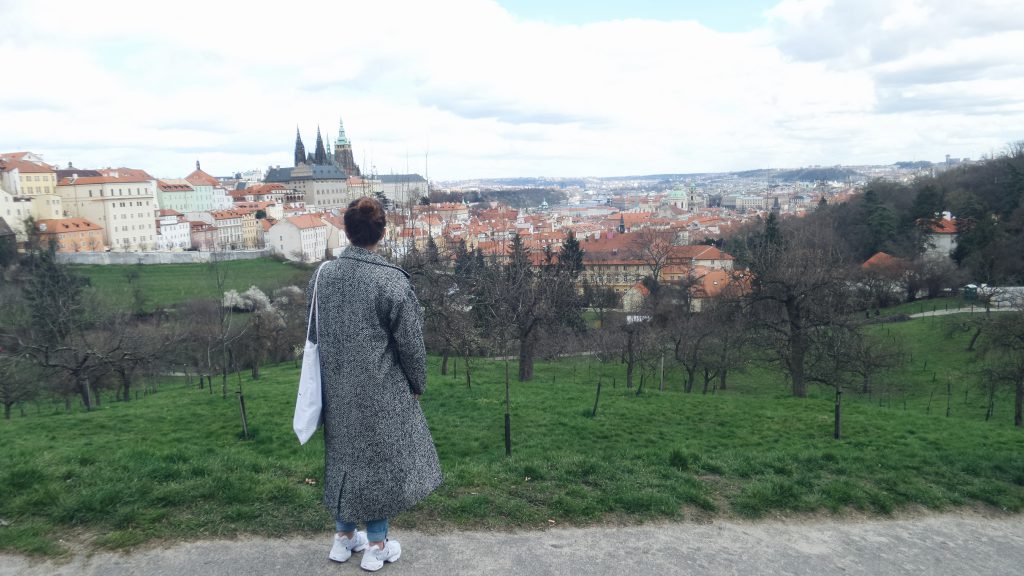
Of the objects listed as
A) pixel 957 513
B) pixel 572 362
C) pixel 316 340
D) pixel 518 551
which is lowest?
pixel 572 362

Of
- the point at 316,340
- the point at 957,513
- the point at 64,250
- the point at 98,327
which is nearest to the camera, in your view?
the point at 316,340

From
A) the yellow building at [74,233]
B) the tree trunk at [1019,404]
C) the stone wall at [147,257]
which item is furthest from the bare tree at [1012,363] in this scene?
the yellow building at [74,233]

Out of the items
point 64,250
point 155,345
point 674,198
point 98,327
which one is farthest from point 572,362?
point 674,198

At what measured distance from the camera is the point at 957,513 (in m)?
5.49

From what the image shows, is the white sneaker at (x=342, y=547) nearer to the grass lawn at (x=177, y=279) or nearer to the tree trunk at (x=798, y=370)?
the tree trunk at (x=798, y=370)

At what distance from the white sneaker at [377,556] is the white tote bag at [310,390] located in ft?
2.79

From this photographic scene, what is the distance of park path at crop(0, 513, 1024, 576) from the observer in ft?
13.0

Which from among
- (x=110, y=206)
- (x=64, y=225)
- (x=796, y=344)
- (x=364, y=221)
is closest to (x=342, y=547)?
(x=364, y=221)

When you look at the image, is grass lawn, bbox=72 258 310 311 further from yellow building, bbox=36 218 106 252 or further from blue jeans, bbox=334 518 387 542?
blue jeans, bbox=334 518 387 542

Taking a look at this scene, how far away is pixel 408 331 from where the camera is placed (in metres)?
3.54

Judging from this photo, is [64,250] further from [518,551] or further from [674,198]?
[674,198]

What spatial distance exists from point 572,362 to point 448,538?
80.9 ft

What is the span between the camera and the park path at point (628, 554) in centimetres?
397

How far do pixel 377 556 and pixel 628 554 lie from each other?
67.2 inches
